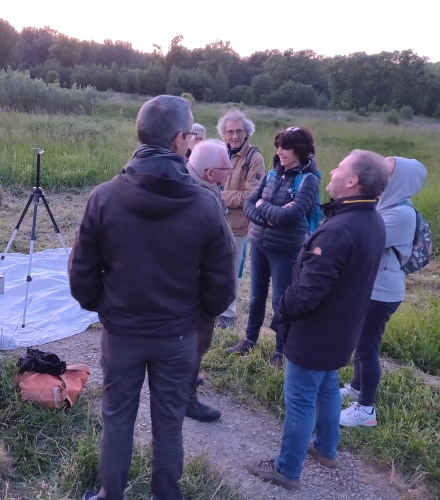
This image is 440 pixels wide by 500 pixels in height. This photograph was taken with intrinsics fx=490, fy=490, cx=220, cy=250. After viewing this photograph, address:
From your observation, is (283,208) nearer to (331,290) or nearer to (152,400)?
(331,290)

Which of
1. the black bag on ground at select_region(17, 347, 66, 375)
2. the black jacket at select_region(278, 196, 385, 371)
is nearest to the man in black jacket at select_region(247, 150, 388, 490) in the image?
the black jacket at select_region(278, 196, 385, 371)

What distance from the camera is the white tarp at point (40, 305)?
394 centimetres

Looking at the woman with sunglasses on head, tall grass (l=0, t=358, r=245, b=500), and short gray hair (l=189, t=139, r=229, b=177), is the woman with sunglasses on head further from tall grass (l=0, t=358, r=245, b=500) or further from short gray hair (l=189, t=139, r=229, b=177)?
tall grass (l=0, t=358, r=245, b=500)

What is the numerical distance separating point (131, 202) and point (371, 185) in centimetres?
108

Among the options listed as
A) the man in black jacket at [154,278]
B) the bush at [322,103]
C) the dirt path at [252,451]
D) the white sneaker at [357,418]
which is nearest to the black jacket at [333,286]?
the man in black jacket at [154,278]

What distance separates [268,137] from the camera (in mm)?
15398

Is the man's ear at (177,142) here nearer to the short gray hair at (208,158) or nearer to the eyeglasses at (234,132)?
the short gray hair at (208,158)

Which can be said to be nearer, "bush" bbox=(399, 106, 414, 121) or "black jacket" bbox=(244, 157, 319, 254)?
"black jacket" bbox=(244, 157, 319, 254)

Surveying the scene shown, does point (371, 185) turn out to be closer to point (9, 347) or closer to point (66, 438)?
point (66, 438)

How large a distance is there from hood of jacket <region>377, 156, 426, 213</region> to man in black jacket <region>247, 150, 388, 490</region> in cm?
53

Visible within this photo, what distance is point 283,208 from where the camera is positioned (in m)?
3.17

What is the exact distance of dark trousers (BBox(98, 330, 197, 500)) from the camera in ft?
6.11

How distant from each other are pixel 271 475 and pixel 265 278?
Result: 147 centimetres

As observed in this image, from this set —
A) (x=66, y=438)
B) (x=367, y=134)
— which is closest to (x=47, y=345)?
(x=66, y=438)
